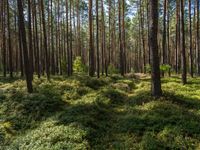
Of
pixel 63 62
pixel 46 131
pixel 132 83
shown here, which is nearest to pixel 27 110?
pixel 46 131

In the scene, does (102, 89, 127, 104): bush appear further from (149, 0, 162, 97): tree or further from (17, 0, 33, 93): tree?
(17, 0, 33, 93): tree

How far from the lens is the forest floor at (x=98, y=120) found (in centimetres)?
988

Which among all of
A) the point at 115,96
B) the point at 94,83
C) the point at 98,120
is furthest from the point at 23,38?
the point at 98,120

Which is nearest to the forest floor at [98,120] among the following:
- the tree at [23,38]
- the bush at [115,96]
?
the bush at [115,96]

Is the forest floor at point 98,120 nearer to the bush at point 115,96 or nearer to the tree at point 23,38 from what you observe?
the bush at point 115,96

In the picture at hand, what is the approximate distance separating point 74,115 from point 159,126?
4389 mm

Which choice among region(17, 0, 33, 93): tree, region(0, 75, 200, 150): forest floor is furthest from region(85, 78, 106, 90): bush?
region(17, 0, 33, 93): tree

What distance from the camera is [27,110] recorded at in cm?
1521

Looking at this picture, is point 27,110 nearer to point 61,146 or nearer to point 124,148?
point 61,146

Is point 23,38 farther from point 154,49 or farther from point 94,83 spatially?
point 154,49

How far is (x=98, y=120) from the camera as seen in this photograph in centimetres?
1270

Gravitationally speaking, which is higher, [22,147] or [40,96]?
[40,96]

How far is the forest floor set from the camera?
9.88 metres

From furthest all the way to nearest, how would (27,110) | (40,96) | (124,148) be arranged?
(40,96), (27,110), (124,148)
